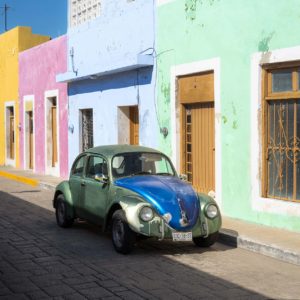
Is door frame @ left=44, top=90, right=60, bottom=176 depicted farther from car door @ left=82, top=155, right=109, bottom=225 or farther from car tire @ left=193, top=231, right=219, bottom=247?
car tire @ left=193, top=231, right=219, bottom=247

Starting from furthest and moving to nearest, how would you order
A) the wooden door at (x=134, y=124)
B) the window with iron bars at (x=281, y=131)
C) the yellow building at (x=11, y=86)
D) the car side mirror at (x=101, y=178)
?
the yellow building at (x=11, y=86), the wooden door at (x=134, y=124), the window with iron bars at (x=281, y=131), the car side mirror at (x=101, y=178)

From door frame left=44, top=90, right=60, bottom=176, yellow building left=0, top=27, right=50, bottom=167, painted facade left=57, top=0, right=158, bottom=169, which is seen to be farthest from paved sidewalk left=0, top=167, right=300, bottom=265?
yellow building left=0, top=27, right=50, bottom=167

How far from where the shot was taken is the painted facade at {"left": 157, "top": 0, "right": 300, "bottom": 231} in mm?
9000

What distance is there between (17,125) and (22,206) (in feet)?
33.6

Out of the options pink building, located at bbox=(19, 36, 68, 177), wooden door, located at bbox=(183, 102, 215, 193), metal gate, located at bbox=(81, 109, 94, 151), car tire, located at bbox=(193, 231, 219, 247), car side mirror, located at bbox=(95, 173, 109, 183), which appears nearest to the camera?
car tire, located at bbox=(193, 231, 219, 247)

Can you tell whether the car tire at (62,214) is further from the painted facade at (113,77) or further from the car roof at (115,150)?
the painted facade at (113,77)

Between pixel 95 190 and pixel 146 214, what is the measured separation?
1491 mm

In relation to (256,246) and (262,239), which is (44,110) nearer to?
(262,239)

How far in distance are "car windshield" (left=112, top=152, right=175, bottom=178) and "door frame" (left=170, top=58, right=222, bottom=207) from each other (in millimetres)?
1884

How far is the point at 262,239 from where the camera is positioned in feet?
26.7

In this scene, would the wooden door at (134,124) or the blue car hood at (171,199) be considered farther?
the wooden door at (134,124)

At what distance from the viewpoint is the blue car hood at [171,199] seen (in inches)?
297

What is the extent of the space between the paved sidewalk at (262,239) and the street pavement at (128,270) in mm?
116

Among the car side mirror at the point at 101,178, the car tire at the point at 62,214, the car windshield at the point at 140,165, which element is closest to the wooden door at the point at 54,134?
the car tire at the point at 62,214
